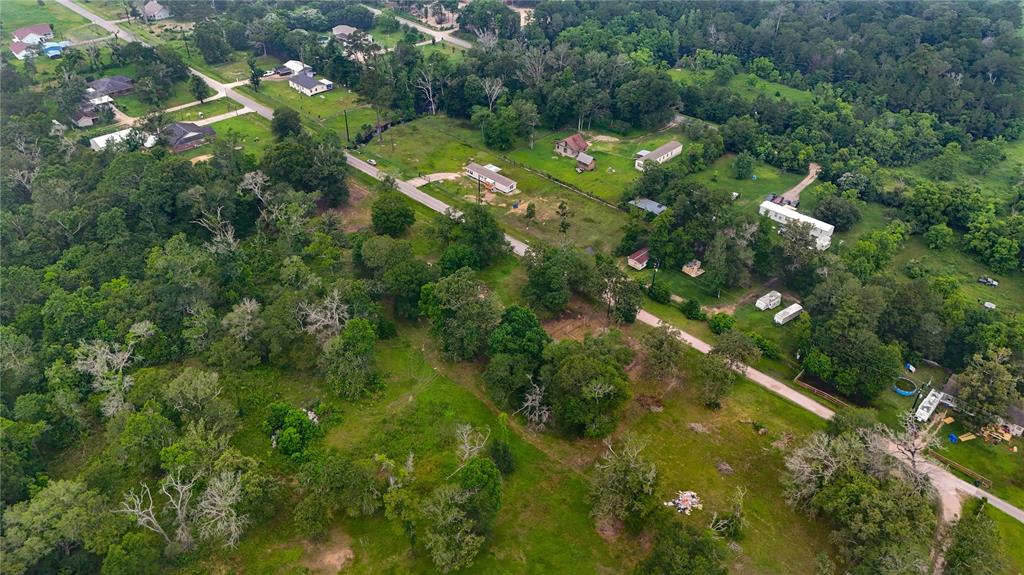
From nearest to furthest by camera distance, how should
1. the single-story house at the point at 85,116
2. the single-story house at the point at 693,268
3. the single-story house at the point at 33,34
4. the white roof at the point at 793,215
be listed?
the single-story house at the point at 693,268
the white roof at the point at 793,215
the single-story house at the point at 85,116
the single-story house at the point at 33,34

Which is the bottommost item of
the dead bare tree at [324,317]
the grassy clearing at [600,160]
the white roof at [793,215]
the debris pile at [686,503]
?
the grassy clearing at [600,160]

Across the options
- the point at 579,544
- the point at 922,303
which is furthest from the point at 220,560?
the point at 922,303

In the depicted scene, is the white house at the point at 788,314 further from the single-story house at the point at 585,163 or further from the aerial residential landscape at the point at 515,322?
the single-story house at the point at 585,163

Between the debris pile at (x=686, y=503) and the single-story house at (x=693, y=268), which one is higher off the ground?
the debris pile at (x=686, y=503)

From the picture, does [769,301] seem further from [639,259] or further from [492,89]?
[492,89]

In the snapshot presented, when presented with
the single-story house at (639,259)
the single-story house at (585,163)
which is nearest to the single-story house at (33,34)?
the single-story house at (585,163)

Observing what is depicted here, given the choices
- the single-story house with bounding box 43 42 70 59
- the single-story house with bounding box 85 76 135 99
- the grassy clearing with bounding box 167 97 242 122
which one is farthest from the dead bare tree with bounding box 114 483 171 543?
the single-story house with bounding box 43 42 70 59

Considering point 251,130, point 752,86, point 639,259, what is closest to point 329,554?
point 639,259

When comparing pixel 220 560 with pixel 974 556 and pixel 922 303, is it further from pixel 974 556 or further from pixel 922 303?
pixel 922 303
